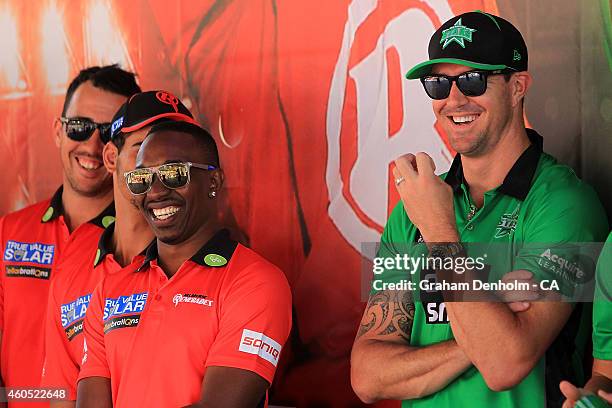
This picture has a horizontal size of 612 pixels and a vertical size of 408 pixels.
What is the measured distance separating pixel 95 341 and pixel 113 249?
1.49ft

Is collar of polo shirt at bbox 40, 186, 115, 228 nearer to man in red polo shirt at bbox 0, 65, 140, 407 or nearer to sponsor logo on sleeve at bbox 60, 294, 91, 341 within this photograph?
man in red polo shirt at bbox 0, 65, 140, 407

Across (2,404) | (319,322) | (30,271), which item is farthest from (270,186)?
(2,404)

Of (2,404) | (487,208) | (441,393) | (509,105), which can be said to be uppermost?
(509,105)

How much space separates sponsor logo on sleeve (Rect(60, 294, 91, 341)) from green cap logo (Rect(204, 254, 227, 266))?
60 centimetres

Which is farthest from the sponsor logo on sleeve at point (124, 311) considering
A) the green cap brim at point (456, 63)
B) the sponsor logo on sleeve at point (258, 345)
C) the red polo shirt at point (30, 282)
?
the green cap brim at point (456, 63)

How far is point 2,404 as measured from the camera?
12.5ft

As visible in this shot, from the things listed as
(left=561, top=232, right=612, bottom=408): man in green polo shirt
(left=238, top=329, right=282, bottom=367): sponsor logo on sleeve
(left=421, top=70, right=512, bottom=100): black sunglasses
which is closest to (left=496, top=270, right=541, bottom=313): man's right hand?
(left=561, top=232, right=612, bottom=408): man in green polo shirt

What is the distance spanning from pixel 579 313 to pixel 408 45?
1.30 metres

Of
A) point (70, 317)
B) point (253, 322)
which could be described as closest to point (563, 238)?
point (253, 322)

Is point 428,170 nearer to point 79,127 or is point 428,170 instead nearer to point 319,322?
point 319,322

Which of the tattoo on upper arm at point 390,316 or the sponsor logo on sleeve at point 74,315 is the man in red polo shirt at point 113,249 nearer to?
the sponsor logo on sleeve at point 74,315

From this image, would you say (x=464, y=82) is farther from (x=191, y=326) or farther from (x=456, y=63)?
(x=191, y=326)

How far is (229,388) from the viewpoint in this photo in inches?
111

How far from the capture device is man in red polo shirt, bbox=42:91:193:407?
3436 millimetres
